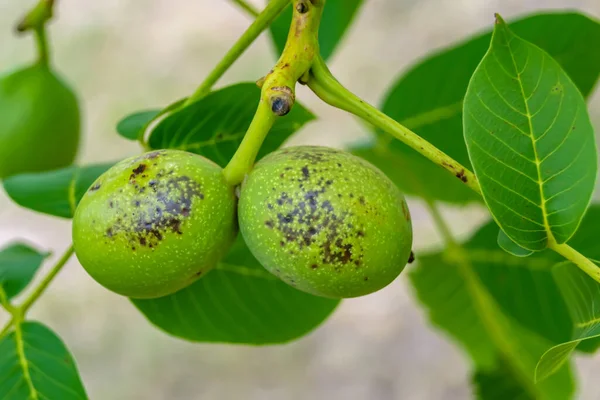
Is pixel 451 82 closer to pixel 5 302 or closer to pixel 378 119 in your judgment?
pixel 378 119

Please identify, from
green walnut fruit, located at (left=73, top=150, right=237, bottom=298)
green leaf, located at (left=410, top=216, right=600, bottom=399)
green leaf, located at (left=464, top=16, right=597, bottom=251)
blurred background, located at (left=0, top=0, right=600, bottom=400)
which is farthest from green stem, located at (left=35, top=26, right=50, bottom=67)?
blurred background, located at (left=0, top=0, right=600, bottom=400)

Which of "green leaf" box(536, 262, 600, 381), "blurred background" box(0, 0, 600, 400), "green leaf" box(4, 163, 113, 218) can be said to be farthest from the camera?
"blurred background" box(0, 0, 600, 400)

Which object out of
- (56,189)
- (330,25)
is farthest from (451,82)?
(56,189)

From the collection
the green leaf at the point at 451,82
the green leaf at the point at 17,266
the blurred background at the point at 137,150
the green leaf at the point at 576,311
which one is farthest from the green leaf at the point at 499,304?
the blurred background at the point at 137,150

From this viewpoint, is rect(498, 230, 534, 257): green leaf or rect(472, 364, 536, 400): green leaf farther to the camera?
rect(472, 364, 536, 400): green leaf

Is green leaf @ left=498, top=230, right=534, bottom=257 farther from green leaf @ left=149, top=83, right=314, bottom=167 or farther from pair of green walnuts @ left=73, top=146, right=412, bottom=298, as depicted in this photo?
green leaf @ left=149, top=83, right=314, bottom=167

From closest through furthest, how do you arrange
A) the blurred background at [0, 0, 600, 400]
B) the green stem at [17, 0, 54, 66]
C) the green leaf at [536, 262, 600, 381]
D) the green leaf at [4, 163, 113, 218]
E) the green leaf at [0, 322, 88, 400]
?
the green leaf at [536, 262, 600, 381] → the green leaf at [0, 322, 88, 400] → the green leaf at [4, 163, 113, 218] → the green stem at [17, 0, 54, 66] → the blurred background at [0, 0, 600, 400]

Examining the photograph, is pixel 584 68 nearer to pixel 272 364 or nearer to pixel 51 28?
pixel 272 364
